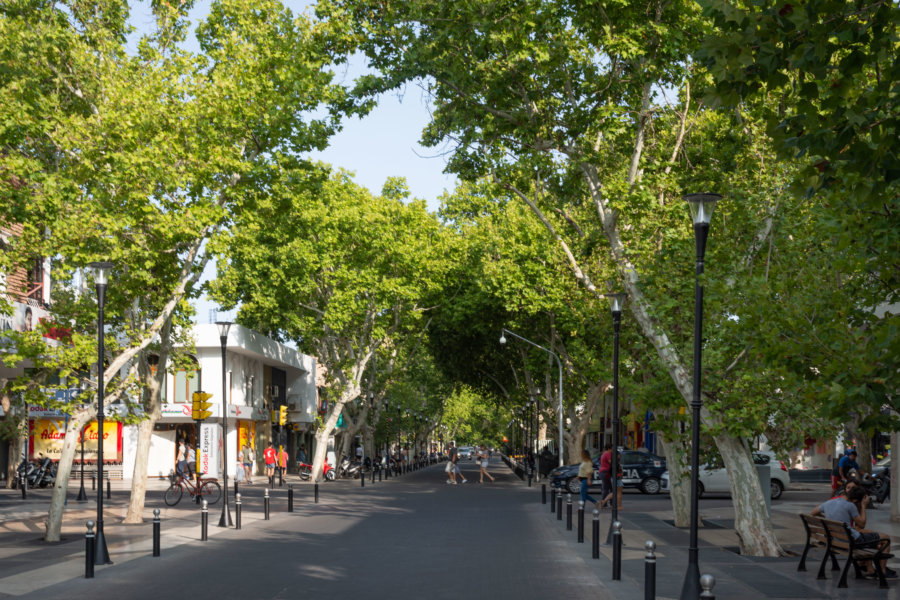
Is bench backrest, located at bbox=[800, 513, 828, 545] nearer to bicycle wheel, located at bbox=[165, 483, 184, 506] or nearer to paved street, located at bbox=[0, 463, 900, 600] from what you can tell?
paved street, located at bbox=[0, 463, 900, 600]

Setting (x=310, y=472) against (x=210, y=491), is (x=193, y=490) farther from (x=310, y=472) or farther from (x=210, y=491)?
(x=310, y=472)

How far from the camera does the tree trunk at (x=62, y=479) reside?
2016cm

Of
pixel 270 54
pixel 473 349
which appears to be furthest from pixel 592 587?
pixel 473 349

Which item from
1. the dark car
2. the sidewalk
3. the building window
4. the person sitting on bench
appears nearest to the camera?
the sidewalk

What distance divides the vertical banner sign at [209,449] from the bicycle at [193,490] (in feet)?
60.8

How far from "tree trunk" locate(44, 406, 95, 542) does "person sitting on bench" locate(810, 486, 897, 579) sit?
13.5 metres

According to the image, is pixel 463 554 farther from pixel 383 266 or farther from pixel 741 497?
pixel 383 266

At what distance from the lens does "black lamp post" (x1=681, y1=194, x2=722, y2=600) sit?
12.0 meters

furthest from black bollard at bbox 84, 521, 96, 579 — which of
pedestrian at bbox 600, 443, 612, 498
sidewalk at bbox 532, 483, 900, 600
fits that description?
pedestrian at bbox 600, 443, 612, 498

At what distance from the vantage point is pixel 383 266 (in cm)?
4878

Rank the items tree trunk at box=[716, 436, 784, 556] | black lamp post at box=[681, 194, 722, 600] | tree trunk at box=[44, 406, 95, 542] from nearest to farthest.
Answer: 1. black lamp post at box=[681, 194, 722, 600]
2. tree trunk at box=[716, 436, 784, 556]
3. tree trunk at box=[44, 406, 95, 542]

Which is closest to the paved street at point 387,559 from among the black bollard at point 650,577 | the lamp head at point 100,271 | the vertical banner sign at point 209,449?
the black bollard at point 650,577

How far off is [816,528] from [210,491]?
69.5 ft

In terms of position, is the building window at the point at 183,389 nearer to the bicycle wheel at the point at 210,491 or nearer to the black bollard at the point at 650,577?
the bicycle wheel at the point at 210,491
